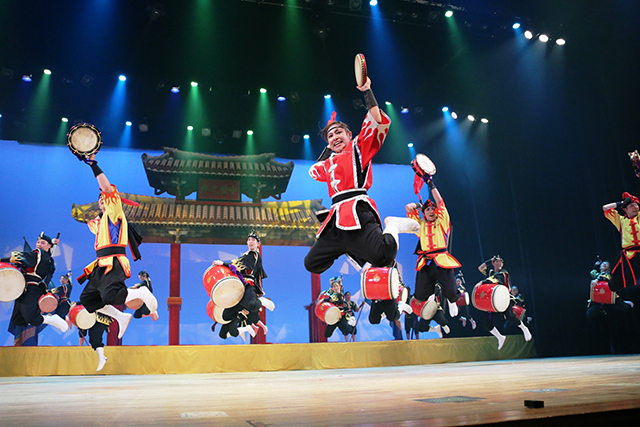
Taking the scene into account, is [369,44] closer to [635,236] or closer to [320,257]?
[635,236]

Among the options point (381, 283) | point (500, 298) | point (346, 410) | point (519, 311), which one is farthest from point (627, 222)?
point (346, 410)

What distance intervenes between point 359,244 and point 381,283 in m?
2.48

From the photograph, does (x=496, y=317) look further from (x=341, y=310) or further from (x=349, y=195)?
(x=349, y=195)

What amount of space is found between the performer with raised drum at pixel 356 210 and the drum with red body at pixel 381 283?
222cm

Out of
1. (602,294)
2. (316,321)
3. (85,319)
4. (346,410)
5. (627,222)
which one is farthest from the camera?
(316,321)

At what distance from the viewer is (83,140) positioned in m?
4.32

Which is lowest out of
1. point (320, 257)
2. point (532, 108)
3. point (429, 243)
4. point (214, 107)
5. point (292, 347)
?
point (292, 347)

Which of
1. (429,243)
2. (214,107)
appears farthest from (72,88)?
(429,243)

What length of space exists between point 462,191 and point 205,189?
19.7 ft

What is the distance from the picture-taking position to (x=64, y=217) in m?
10.2

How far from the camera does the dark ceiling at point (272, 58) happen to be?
7.47 m

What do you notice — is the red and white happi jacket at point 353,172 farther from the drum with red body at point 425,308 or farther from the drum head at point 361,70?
the drum with red body at point 425,308

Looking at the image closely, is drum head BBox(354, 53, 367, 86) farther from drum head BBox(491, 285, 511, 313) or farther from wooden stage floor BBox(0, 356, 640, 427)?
drum head BBox(491, 285, 511, 313)

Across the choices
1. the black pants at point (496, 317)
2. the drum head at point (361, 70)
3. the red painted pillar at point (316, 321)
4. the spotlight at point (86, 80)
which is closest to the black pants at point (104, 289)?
the drum head at point (361, 70)
